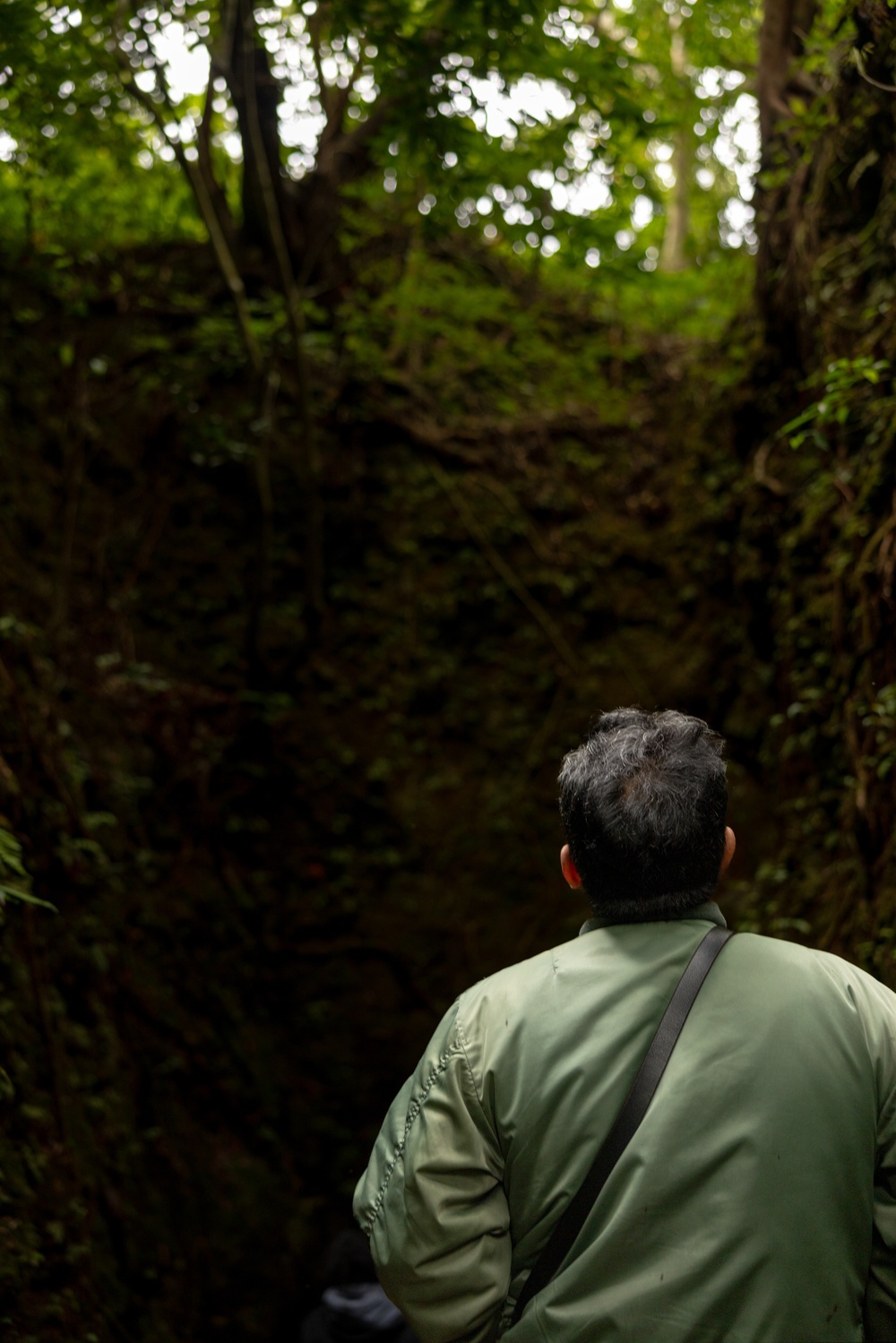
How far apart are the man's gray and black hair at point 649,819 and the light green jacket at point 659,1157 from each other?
0.20 feet

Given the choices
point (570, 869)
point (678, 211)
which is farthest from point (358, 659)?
point (678, 211)

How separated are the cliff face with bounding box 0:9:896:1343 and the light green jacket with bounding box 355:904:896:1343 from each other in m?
1.61

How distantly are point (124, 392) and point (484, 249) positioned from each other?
287 centimetres

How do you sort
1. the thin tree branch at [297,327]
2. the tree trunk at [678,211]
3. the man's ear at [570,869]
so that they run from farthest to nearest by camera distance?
the tree trunk at [678,211] → the thin tree branch at [297,327] → the man's ear at [570,869]

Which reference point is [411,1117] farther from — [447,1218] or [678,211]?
[678,211]

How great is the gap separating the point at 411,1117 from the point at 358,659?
4222 millimetres

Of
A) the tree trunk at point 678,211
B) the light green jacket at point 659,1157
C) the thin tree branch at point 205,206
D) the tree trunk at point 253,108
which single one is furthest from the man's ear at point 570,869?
the tree trunk at point 678,211

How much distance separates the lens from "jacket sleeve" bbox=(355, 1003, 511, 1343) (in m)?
1.51

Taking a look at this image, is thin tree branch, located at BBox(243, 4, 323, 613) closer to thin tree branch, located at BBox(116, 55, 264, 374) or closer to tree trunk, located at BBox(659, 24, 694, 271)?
thin tree branch, located at BBox(116, 55, 264, 374)

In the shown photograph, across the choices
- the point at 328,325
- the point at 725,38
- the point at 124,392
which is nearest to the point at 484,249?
the point at 328,325

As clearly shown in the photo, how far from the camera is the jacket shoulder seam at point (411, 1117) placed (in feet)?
5.20

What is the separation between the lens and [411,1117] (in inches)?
63.1

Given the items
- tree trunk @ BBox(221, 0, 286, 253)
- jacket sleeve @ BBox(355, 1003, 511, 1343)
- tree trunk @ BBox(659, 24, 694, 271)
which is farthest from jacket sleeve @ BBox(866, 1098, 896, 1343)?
tree trunk @ BBox(659, 24, 694, 271)

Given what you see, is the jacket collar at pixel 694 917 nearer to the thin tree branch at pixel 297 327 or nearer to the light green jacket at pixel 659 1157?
the light green jacket at pixel 659 1157
